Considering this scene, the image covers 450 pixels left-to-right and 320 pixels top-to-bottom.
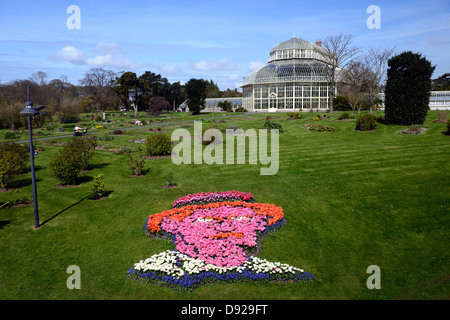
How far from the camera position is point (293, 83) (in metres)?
53.4

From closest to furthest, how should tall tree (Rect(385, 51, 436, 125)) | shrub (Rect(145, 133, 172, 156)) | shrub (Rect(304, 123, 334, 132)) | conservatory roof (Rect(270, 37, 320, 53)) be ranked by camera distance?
1. shrub (Rect(145, 133, 172, 156))
2. tall tree (Rect(385, 51, 436, 125))
3. shrub (Rect(304, 123, 334, 132))
4. conservatory roof (Rect(270, 37, 320, 53))

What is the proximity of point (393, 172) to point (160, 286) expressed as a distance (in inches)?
519

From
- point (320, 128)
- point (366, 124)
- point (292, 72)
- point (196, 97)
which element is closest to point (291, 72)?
point (292, 72)

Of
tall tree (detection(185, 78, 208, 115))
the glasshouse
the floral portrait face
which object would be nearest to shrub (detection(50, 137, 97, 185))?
the floral portrait face

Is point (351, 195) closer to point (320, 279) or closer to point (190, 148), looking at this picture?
point (320, 279)

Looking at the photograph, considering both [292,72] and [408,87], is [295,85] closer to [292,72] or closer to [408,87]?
[292,72]

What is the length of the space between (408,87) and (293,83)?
29.3 metres

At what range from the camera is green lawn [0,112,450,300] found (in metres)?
7.84

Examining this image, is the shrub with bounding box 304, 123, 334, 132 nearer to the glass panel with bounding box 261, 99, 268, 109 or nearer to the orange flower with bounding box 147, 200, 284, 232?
the orange flower with bounding box 147, 200, 284, 232

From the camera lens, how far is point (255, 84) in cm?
5625

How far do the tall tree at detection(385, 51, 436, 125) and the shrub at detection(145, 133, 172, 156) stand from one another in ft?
64.1

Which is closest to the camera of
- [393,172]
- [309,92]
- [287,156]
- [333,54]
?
[393,172]

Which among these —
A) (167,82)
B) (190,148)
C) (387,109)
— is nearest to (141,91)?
(167,82)

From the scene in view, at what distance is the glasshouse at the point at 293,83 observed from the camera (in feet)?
174
